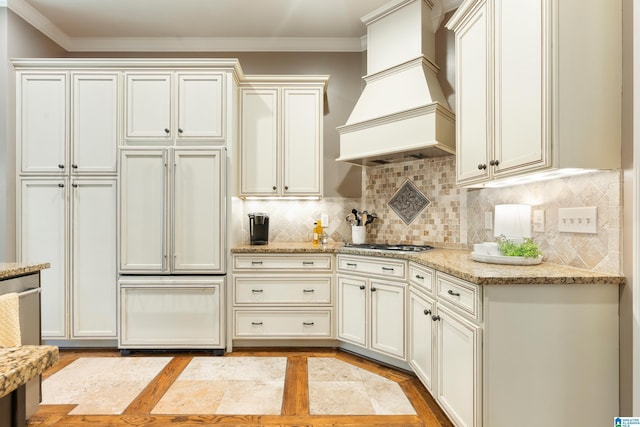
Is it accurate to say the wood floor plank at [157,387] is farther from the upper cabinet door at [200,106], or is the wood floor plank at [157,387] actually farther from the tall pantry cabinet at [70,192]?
the upper cabinet door at [200,106]

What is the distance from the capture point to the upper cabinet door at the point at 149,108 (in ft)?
9.59

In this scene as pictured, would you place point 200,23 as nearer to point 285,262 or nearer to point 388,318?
point 285,262

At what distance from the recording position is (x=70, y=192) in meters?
2.90

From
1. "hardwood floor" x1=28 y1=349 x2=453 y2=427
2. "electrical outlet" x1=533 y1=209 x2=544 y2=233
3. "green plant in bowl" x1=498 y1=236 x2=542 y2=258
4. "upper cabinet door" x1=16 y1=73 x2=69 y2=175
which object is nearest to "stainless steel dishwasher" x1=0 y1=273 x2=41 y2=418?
"hardwood floor" x1=28 y1=349 x2=453 y2=427

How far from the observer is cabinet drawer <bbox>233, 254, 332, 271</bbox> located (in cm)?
294

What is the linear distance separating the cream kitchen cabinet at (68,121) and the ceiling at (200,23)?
27.1 inches

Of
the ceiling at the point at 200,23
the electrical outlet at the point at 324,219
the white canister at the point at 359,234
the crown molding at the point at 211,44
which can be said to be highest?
the ceiling at the point at 200,23

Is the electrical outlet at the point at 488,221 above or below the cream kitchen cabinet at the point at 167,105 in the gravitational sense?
below

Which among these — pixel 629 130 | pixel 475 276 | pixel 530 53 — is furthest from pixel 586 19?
pixel 475 276

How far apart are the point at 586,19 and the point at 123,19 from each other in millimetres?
3710

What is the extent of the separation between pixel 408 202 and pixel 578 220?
1553 mm

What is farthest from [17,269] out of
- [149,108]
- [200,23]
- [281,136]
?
[200,23]

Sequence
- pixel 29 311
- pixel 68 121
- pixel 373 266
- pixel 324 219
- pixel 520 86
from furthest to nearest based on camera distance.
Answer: pixel 324 219, pixel 68 121, pixel 373 266, pixel 29 311, pixel 520 86

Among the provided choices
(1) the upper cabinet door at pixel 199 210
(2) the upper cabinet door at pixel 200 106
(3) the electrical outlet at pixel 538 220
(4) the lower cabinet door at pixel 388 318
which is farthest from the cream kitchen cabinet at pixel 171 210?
(3) the electrical outlet at pixel 538 220
